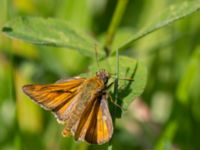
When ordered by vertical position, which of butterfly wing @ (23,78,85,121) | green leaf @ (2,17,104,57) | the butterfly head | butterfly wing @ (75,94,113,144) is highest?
green leaf @ (2,17,104,57)

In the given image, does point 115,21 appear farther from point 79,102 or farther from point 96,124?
point 96,124

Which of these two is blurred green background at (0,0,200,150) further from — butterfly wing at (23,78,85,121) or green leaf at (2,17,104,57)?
butterfly wing at (23,78,85,121)

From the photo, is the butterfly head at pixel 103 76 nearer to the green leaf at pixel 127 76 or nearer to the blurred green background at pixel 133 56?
the green leaf at pixel 127 76

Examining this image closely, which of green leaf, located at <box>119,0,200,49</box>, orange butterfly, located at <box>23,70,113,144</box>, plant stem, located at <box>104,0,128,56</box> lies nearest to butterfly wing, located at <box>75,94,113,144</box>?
orange butterfly, located at <box>23,70,113,144</box>

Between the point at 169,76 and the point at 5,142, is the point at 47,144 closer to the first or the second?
the point at 5,142

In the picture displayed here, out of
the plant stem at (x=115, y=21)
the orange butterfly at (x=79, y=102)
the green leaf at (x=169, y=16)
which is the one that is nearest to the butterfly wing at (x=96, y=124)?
the orange butterfly at (x=79, y=102)

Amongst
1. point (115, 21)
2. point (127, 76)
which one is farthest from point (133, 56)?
point (127, 76)

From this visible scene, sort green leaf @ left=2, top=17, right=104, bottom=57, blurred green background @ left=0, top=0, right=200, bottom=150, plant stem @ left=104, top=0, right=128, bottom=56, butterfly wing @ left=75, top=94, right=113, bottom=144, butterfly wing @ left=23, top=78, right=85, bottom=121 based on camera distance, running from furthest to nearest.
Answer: blurred green background @ left=0, top=0, right=200, bottom=150 → plant stem @ left=104, top=0, right=128, bottom=56 → green leaf @ left=2, top=17, right=104, bottom=57 → butterfly wing @ left=23, top=78, right=85, bottom=121 → butterfly wing @ left=75, top=94, right=113, bottom=144
